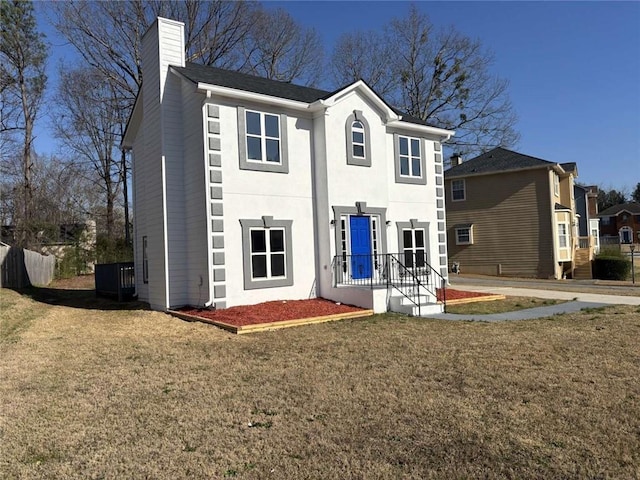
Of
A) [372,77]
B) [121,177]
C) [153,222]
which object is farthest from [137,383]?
[372,77]

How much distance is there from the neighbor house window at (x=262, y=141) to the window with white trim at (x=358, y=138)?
7.58 ft

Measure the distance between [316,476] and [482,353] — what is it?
4728mm

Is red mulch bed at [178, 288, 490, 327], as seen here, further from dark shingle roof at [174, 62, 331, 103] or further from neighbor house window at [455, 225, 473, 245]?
neighbor house window at [455, 225, 473, 245]

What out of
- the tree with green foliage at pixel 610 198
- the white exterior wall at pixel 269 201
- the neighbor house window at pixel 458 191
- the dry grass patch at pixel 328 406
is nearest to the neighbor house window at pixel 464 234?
the neighbor house window at pixel 458 191

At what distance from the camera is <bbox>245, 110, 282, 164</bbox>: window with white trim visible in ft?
44.7

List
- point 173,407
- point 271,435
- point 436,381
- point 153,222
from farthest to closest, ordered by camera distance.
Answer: point 153,222, point 436,381, point 173,407, point 271,435

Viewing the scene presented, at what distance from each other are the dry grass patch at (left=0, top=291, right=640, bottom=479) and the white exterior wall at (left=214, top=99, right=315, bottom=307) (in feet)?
12.8

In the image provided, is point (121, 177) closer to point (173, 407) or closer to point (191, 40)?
point (191, 40)

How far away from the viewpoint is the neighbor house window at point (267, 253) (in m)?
13.3

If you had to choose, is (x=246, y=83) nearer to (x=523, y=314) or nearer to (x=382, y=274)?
(x=382, y=274)

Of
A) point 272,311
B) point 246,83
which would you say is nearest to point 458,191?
point 246,83

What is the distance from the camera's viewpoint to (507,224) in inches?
1155

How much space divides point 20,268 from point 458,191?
2460cm

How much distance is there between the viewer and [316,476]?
3.74 m
